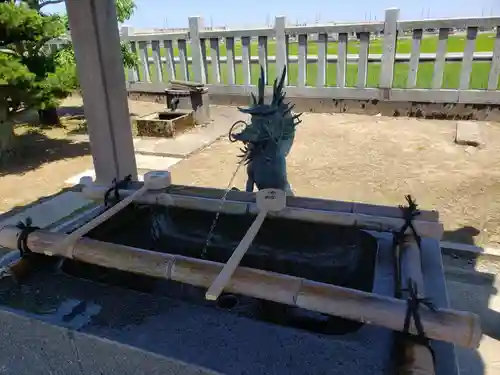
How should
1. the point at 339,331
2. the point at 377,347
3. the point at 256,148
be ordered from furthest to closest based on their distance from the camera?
the point at 256,148 → the point at 339,331 → the point at 377,347

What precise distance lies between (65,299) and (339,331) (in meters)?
1.07

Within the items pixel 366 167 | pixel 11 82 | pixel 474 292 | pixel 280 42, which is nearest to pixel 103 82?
pixel 11 82

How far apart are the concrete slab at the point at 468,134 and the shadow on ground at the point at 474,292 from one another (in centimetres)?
281

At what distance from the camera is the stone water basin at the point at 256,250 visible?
1.85 metres

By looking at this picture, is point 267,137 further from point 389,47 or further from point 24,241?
point 389,47

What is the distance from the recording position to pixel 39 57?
5270mm

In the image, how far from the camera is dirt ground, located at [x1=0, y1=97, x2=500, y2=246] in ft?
14.0

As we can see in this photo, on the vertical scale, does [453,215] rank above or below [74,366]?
below

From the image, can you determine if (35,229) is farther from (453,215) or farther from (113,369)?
(453,215)

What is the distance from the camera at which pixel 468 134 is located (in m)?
6.28

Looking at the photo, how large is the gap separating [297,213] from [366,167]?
368cm

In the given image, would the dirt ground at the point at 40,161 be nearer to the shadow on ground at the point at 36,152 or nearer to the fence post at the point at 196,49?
the shadow on ground at the point at 36,152

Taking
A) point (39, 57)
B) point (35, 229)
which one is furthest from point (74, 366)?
point (39, 57)

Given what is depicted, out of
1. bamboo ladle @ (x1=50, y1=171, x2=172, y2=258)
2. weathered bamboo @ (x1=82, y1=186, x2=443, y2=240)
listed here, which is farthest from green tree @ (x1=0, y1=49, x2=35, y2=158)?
bamboo ladle @ (x1=50, y1=171, x2=172, y2=258)
